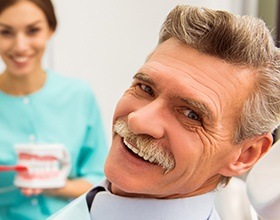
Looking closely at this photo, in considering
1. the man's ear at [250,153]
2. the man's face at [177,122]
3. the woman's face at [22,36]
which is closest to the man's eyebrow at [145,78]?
the man's face at [177,122]

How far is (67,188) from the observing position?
1686mm

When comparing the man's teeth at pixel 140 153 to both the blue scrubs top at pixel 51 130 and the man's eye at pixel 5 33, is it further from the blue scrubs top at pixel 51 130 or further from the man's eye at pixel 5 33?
the man's eye at pixel 5 33

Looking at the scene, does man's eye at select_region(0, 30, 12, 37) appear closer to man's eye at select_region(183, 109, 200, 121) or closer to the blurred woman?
the blurred woman

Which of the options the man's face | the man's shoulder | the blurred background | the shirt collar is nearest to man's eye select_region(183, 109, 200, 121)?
the man's face

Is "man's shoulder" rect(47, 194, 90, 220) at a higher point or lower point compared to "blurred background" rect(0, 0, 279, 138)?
higher

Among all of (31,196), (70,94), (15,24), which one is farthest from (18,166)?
(15,24)

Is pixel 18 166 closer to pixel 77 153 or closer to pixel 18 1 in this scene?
pixel 77 153

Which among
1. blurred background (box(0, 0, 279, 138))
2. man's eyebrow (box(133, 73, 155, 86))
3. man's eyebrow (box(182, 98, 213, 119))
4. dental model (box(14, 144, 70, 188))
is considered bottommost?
dental model (box(14, 144, 70, 188))

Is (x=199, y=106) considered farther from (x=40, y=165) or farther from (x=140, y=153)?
(x=40, y=165)

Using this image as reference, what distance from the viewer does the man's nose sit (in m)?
0.83

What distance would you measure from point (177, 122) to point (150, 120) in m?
0.05

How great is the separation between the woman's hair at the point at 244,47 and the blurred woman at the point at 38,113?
89 cm

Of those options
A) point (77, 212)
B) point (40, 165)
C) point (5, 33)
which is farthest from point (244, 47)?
point (5, 33)

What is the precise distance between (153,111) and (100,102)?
1.32 meters
